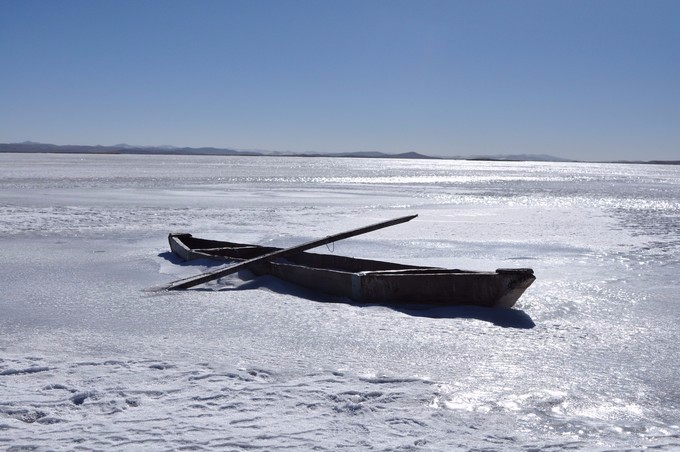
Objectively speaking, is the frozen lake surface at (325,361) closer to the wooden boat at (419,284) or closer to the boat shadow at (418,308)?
the boat shadow at (418,308)

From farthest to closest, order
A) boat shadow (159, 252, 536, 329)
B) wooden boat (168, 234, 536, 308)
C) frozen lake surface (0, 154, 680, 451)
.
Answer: wooden boat (168, 234, 536, 308) < boat shadow (159, 252, 536, 329) < frozen lake surface (0, 154, 680, 451)

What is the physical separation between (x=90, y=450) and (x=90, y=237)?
30.0ft

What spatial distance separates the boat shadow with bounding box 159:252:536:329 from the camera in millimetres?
6117

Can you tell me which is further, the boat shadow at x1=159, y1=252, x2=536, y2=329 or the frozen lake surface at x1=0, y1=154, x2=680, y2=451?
the boat shadow at x1=159, y1=252, x2=536, y2=329

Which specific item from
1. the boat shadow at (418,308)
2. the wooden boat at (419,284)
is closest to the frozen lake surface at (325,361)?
the boat shadow at (418,308)

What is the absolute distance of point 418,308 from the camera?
6.52 metres

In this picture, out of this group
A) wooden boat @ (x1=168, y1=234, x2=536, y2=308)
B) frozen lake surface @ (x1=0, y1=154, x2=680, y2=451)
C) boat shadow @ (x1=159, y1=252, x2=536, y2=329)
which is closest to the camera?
frozen lake surface @ (x1=0, y1=154, x2=680, y2=451)

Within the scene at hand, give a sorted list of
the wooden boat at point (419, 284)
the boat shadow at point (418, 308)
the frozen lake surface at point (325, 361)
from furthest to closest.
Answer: the wooden boat at point (419, 284) < the boat shadow at point (418, 308) < the frozen lake surface at point (325, 361)

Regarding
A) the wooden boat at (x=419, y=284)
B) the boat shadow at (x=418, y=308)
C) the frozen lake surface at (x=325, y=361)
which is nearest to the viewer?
the frozen lake surface at (x=325, y=361)

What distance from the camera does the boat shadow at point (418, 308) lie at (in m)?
6.12

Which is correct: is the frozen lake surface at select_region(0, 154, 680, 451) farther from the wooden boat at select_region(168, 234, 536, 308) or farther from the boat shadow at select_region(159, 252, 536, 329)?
the wooden boat at select_region(168, 234, 536, 308)

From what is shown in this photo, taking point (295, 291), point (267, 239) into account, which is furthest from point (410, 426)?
point (267, 239)

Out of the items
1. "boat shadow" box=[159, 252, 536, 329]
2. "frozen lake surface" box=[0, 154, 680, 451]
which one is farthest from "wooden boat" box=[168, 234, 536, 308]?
"frozen lake surface" box=[0, 154, 680, 451]

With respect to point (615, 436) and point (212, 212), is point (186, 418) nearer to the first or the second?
point (615, 436)
